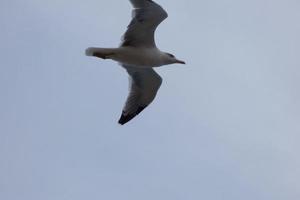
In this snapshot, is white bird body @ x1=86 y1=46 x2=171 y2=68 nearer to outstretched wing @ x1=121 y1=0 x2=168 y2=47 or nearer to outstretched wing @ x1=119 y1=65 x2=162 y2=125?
outstretched wing @ x1=121 y1=0 x2=168 y2=47

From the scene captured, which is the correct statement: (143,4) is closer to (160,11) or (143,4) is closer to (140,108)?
(160,11)

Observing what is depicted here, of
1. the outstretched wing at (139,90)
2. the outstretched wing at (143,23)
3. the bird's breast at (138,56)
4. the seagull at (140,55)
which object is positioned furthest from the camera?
the outstretched wing at (139,90)

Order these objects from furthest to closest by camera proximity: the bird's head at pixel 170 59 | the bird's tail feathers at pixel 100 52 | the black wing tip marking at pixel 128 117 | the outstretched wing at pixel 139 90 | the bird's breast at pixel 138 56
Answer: the black wing tip marking at pixel 128 117
the outstretched wing at pixel 139 90
the bird's head at pixel 170 59
the bird's breast at pixel 138 56
the bird's tail feathers at pixel 100 52

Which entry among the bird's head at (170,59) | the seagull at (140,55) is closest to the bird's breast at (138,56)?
the seagull at (140,55)

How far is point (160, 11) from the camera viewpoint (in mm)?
19969

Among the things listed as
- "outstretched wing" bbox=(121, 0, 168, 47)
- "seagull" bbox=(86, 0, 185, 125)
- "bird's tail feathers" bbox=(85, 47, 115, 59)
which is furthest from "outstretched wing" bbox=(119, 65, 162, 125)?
"bird's tail feathers" bbox=(85, 47, 115, 59)

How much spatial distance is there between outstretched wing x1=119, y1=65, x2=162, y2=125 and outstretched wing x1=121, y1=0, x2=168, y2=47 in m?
0.88

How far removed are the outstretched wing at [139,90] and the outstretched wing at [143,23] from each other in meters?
0.88

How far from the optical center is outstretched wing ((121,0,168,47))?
1988 centimetres

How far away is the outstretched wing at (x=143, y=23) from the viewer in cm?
1988

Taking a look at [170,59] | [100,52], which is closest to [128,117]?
[170,59]

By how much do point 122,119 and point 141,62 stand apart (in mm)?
1662

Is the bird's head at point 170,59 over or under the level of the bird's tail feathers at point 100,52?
under

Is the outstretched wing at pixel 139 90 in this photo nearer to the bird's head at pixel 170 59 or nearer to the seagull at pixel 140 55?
the seagull at pixel 140 55
